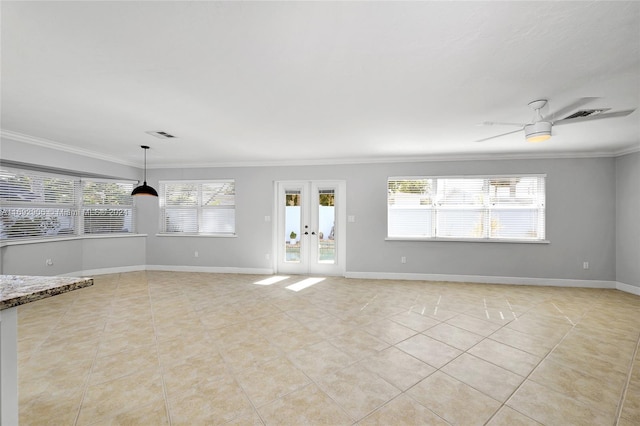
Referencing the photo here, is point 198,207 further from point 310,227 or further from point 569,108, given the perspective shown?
point 569,108

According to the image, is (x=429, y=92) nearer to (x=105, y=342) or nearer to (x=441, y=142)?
(x=441, y=142)

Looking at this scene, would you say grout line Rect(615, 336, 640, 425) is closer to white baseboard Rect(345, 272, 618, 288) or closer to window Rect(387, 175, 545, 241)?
white baseboard Rect(345, 272, 618, 288)

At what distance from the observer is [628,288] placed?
470 cm

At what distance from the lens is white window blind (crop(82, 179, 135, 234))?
19.0 feet

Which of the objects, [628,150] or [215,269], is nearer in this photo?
[628,150]

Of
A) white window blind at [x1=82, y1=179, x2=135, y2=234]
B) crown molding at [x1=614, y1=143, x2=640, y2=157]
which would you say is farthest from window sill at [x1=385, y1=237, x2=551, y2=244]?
white window blind at [x1=82, y1=179, x2=135, y2=234]

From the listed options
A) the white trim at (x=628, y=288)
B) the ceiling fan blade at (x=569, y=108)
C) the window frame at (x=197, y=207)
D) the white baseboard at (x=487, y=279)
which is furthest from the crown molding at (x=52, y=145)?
the white trim at (x=628, y=288)

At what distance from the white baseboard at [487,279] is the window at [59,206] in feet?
18.1

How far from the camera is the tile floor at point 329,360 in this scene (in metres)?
1.83

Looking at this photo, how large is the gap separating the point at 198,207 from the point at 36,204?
275cm

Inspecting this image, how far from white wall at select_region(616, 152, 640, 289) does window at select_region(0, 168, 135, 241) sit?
398 inches

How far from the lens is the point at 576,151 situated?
4930mm

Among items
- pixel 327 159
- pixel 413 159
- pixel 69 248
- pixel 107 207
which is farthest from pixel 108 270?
pixel 413 159

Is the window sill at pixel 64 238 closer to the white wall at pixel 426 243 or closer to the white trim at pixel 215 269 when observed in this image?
the white wall at pixel 426 243
